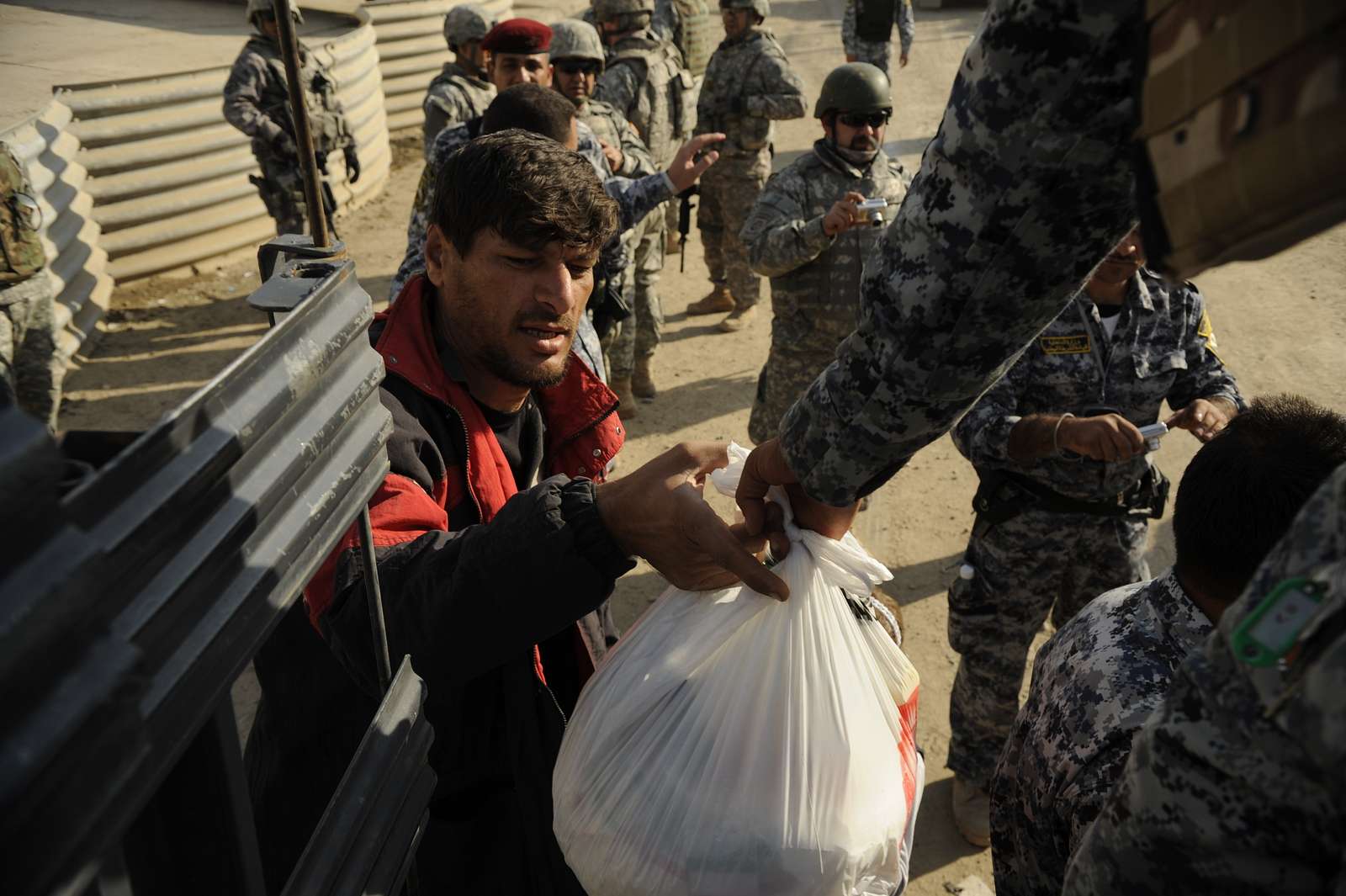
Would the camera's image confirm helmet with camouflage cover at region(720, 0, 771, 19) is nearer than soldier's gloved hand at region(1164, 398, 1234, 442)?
No

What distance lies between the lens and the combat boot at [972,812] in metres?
3.44

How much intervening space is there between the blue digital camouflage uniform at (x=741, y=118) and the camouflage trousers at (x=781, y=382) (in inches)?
87.3

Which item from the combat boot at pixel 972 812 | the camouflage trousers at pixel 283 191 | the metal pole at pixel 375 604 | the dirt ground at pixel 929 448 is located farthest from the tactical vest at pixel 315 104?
the metal pole at pixel 375 604

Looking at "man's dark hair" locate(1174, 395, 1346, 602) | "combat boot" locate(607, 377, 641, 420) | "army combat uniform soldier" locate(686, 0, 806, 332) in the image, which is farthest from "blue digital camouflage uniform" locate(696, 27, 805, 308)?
"man's dark hair" locate(1174, 395, 1346, 602)

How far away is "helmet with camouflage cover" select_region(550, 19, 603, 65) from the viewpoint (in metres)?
5.79

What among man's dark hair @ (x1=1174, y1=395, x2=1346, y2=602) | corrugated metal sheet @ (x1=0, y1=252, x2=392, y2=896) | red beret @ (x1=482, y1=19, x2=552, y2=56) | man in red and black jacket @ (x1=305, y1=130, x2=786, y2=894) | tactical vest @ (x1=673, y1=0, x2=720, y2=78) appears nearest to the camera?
corrugated metal sheet @ (x1=0, y1=252, x2=392, y2=896)

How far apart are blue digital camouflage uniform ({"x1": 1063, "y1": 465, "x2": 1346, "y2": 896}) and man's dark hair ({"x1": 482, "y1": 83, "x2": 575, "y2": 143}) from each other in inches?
138

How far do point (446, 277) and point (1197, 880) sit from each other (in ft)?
5.46

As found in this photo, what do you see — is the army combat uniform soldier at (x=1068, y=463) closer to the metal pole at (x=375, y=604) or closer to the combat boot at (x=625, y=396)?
the metal pole at (x=375, y=604)

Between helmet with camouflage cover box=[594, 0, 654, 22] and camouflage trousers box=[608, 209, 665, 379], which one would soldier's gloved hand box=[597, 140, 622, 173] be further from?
helmet with camouflage cover box=[594, 0, 654, 22]

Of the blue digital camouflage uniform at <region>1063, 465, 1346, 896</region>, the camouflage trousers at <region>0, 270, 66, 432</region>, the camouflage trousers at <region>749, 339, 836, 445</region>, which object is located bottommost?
the camouflage trousers at <region>749, 339, 836, 445</region>

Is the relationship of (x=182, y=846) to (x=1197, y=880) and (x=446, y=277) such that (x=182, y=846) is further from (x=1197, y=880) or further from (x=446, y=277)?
(x=446, y=277)

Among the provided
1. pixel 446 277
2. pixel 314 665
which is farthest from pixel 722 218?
pixel 314 665

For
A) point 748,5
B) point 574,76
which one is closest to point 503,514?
point 574,76
